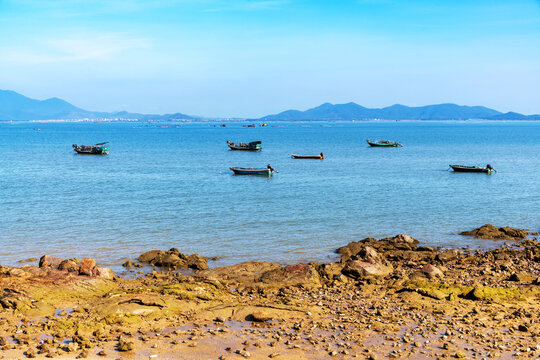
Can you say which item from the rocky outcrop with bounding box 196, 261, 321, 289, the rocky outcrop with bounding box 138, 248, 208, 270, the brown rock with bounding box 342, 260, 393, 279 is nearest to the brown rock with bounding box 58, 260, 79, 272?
the rocky outcrop with bounding box 138, 248, 208, 270

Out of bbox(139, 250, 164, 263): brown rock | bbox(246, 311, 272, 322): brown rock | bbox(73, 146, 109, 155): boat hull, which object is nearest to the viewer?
bbox(246, 311, 272, 322): brown rock

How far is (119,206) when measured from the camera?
37.8 metres

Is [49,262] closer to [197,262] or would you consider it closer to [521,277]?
[197,262]

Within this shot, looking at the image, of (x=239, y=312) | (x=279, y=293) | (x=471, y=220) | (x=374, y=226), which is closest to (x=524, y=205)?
(x=471, y=220)

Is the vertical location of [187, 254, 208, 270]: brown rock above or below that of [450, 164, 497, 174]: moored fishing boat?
below

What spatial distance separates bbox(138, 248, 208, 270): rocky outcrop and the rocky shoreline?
7cm

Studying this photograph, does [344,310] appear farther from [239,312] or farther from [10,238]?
[10,238]

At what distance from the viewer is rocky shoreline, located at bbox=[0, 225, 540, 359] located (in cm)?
1355

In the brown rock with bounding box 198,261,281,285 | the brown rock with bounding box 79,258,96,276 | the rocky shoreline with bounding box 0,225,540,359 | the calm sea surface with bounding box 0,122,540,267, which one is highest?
the brown rock with bounding box 79,258,96,276

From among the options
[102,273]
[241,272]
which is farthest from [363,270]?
[102,273]

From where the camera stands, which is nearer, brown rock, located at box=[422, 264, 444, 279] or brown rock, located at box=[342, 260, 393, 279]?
brown rock, located at box=[422, 264, 444, 279]

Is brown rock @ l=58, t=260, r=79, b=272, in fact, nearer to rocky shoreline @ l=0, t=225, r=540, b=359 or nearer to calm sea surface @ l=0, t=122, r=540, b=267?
rocky shoreline @ l=0, t=225, r=540, b=359

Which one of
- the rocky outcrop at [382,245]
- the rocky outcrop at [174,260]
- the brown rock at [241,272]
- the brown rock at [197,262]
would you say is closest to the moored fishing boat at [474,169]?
the rocky outcrop at [382,245]

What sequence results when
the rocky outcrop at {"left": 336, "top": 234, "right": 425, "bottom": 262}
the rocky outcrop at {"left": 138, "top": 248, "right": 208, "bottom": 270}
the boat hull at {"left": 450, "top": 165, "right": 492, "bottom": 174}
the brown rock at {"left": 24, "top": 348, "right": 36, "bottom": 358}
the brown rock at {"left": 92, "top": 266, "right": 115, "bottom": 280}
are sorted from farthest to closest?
1. the boat hull at {"left": 450, "top": 165, "right": 492, "bottom": 174}
2. the rocky outcrop at {"left": 336, "top": 234, "right": 425, "bottom": 262}
3. the rocky outcrop at {"left": 138, "top": 248, "right": 208, "bottom": 270}
4. the brown rock at {"left": 92, "top": 266, "right": 115, "bottom": 280}
5. the brown rock at {"left": 24, "top": 348, "right": 36, "bottom": 358}
